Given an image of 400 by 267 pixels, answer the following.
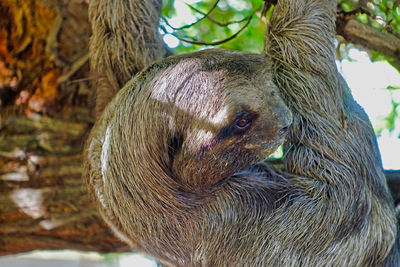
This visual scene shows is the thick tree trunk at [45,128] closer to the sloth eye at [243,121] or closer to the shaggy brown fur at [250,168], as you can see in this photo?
the shaggy brown fur at [250,168]

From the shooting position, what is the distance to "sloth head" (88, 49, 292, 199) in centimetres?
513

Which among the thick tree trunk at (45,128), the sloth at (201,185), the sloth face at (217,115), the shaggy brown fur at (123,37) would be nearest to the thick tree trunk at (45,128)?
the thick tree trunk at (45,128)

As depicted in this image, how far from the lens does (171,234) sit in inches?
226

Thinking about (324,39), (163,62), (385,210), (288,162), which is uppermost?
(324,39)

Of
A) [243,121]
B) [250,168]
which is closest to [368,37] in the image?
[250,168]

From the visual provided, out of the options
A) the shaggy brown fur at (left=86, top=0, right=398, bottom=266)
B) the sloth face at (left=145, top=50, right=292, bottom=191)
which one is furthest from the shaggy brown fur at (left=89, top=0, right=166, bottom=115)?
the sloth face at (left=145, top=50, right=292, bottom=191)

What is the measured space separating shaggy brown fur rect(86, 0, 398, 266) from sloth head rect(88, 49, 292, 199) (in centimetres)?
1

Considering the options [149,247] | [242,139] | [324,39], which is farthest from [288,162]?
[149,247]

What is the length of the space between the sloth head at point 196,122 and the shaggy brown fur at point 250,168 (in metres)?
0.01

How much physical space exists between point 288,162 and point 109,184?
80.7 inches

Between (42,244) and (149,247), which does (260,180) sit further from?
(42,244)

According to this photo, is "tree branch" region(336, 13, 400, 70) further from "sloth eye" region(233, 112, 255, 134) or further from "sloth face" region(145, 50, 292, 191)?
"sloth eye" region(233, 112, 255, 134)

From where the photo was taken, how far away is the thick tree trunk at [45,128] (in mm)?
8008

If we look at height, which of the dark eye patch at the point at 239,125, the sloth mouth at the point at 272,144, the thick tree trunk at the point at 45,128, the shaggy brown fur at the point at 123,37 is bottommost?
the thick tree trunk at the point at 45,128
